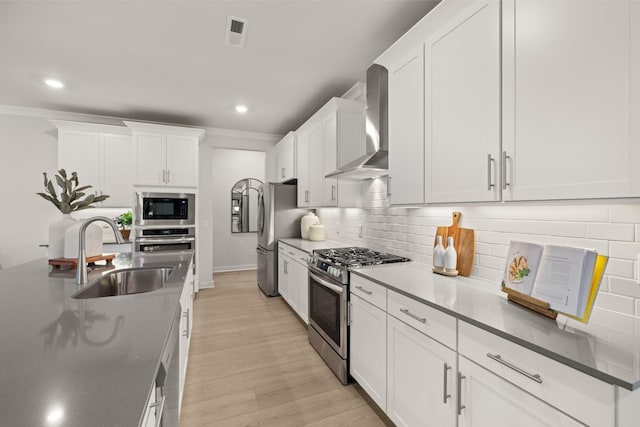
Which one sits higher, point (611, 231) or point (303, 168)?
point (303, 168)

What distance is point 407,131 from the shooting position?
6.26ft

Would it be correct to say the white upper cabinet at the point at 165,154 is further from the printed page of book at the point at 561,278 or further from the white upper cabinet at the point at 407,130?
the printed page of book at the point at 561,278

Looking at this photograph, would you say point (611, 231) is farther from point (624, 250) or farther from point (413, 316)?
point (413, 316)

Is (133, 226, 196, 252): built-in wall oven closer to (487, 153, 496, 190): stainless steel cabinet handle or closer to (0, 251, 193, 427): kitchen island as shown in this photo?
(0, 251, 193, 427): kitchen island

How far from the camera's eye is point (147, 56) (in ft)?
8.10

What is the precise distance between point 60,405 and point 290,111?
3787 mm

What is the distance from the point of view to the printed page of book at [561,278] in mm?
971

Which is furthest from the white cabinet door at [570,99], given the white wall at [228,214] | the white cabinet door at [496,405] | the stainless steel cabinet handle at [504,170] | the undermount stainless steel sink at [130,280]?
the white wall at [228,214]

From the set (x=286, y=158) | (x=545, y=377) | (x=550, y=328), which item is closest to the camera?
(x=545, y=377)

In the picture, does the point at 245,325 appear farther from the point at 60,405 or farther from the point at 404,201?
the point at 60,405

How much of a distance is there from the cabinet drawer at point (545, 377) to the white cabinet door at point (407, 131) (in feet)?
3.03

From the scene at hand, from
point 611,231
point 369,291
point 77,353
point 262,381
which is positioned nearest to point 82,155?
point 262,381

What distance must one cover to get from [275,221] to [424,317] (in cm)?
298

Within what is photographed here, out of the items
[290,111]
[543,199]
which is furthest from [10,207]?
[543,199]
